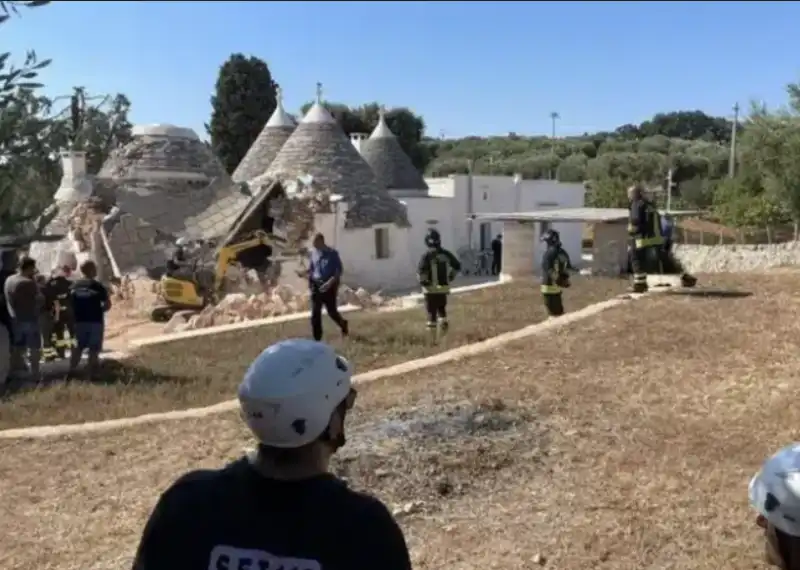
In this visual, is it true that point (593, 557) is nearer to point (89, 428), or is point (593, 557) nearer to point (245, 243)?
point (89, 428)

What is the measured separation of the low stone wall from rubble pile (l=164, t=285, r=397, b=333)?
692 centimetres

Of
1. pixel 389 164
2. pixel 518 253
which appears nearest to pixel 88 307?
→ pixel 518 253

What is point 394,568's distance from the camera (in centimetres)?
192

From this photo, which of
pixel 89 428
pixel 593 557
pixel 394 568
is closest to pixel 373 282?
pixel 89 428

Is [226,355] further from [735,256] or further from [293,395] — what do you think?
[735,256]

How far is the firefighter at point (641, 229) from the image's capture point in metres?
12.4

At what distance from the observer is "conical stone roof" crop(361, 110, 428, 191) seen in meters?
31.6

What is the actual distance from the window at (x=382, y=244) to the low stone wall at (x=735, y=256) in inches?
281

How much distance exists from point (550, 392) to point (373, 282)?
15.8m

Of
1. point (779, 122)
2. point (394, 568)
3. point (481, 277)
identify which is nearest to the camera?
point (394, 568)

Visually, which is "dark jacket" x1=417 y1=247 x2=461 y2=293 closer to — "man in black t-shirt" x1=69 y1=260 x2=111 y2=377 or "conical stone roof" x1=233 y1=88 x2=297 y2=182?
"man in black t-shirt" x1=69 y1=260 x2=111 y2=377

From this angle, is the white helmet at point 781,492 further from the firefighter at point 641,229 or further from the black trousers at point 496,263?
the black trousers at point 496,263

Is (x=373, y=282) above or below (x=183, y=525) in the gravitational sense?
below

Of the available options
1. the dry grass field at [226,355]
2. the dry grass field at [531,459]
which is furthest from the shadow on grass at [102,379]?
the dry grass field at [531,459]
